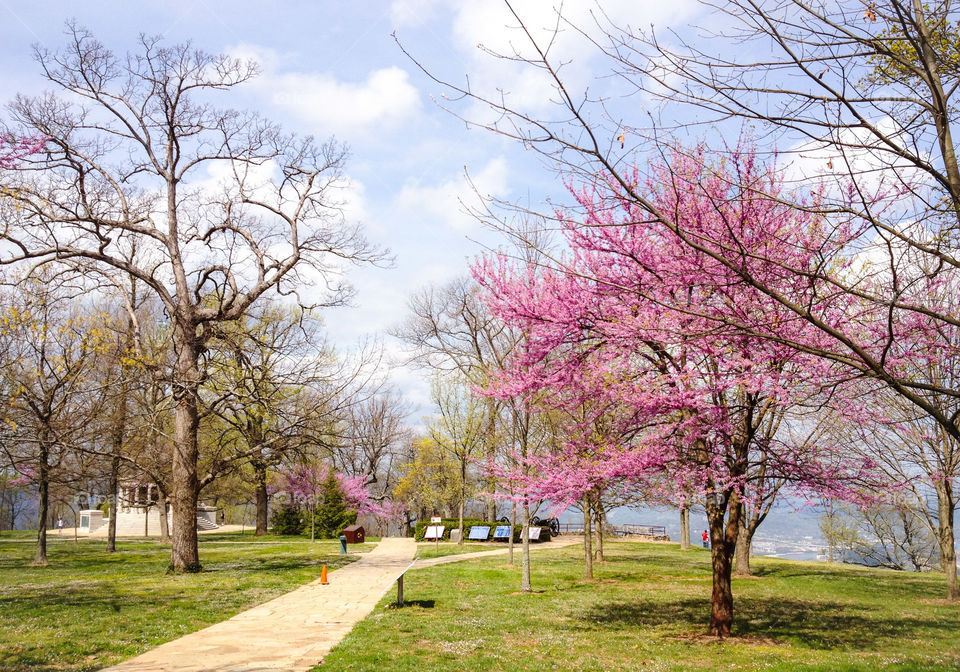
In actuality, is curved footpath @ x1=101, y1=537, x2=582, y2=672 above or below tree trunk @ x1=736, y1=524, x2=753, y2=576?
above

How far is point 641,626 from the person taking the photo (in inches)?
492

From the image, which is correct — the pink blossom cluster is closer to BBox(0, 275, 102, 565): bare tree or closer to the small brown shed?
BBox(0, 275, 102, 565): bare tree

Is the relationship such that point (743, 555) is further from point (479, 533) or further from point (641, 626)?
point (479, 533)

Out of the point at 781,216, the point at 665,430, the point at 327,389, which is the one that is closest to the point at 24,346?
the point at 327,389

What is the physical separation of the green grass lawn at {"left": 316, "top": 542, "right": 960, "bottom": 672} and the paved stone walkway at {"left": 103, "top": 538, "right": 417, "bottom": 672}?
0.54m

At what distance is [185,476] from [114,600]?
582 cm

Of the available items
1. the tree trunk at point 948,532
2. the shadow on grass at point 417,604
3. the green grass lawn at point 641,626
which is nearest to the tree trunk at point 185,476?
the green grass lawn at point 641,626

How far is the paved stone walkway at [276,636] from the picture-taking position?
8.50 metres

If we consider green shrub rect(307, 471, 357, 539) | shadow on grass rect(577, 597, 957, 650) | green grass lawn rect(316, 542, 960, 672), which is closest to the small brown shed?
green shrub rect(307, 471, 357, 539)

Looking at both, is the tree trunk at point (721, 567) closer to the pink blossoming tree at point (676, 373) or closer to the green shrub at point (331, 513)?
the pink blossoming tree at point (676, 373)

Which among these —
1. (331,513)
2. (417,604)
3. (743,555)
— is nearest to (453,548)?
(743,555)

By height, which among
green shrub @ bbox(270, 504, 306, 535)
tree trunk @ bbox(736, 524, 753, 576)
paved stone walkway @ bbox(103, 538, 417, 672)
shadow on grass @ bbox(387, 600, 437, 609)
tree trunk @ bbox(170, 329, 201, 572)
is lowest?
green shrub @ bbox(270, 504, 306, 535)

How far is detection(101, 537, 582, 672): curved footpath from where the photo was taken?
851 cm

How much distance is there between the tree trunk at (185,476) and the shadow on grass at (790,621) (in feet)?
38.2
